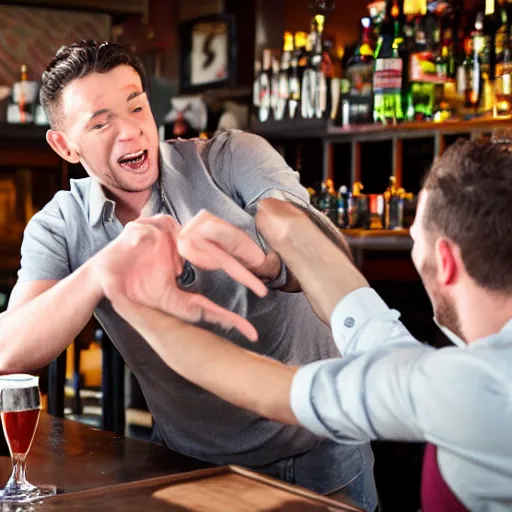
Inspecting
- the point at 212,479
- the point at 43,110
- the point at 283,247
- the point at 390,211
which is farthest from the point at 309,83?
the point at 212,479

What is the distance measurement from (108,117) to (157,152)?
0.44 feet

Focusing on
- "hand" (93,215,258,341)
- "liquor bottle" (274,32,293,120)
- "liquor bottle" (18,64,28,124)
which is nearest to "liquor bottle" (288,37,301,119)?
"liquor bottle" (274,32,293,120)

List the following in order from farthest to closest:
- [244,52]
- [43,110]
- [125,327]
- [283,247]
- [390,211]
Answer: [390,211]
[244,52]
[43,110]
[125,327]
[283,247]

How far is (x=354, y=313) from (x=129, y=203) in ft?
2.15

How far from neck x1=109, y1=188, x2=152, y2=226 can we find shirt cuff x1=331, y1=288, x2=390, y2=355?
0.58m

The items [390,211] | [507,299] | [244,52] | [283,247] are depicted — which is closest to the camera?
[507,299]

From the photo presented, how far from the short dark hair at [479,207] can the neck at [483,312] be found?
0.01 metres

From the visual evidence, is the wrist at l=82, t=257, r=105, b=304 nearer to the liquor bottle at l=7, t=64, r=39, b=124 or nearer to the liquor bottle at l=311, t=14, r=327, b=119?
the liquor bottle at l=7, t=64, r=39, b=124

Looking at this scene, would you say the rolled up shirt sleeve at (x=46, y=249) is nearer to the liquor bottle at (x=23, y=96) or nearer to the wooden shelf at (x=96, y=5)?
the liquor bottle at (x=23, y=96)

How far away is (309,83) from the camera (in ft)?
10.9

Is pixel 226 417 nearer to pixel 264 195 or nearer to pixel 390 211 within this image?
pixel 264 195

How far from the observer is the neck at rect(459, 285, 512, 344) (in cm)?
148

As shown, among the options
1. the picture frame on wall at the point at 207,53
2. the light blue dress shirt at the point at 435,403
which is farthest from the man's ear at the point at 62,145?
the light blue dress shirt at the point at 435,403

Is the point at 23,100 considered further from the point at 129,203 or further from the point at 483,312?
the point at 483,312
